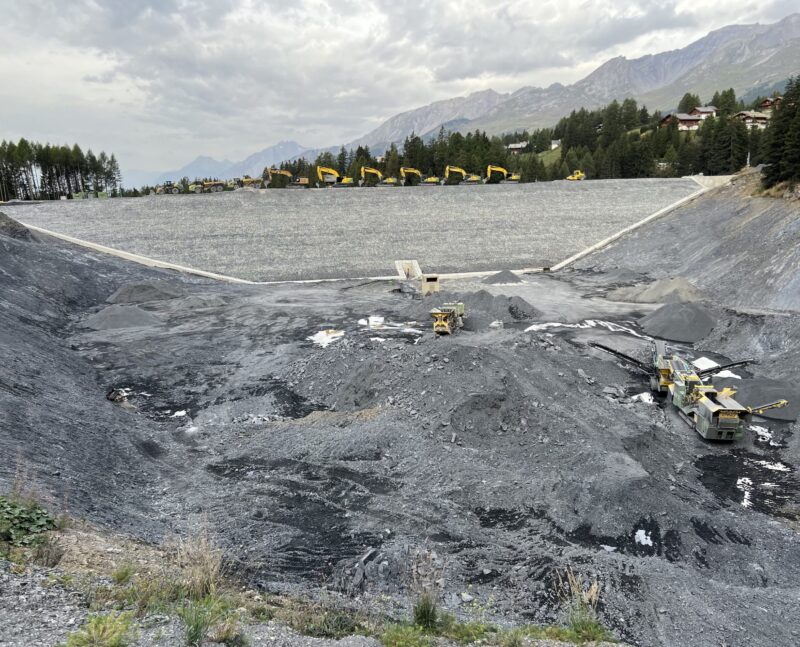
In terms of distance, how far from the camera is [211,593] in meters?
5.65

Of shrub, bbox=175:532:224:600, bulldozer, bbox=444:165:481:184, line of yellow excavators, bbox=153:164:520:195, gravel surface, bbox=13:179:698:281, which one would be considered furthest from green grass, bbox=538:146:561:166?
shrub, bbox=175:532:224:600

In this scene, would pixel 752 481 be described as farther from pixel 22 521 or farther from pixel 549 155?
pixel 549 155

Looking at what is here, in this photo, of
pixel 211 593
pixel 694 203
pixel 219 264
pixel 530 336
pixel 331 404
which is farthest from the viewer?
pixel 694 203

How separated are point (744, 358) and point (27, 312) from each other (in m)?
26.6

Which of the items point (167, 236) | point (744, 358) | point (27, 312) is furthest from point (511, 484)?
point (167, 236)

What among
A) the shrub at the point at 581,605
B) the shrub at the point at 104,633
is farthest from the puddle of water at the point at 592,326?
the shrub at the point at 104,633

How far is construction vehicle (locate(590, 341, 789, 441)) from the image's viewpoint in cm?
1284

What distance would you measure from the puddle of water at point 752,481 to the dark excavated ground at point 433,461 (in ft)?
0.16

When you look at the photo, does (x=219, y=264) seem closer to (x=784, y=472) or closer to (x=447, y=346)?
(x=447, y=346)

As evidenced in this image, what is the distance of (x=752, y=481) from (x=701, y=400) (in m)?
2.35

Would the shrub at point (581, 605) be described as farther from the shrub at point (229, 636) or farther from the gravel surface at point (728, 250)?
the gravel surface at point (728, 250)

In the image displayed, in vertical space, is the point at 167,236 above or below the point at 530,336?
above

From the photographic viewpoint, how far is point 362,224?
3891cm

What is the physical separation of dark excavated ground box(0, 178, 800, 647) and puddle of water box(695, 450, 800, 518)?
49 mm
